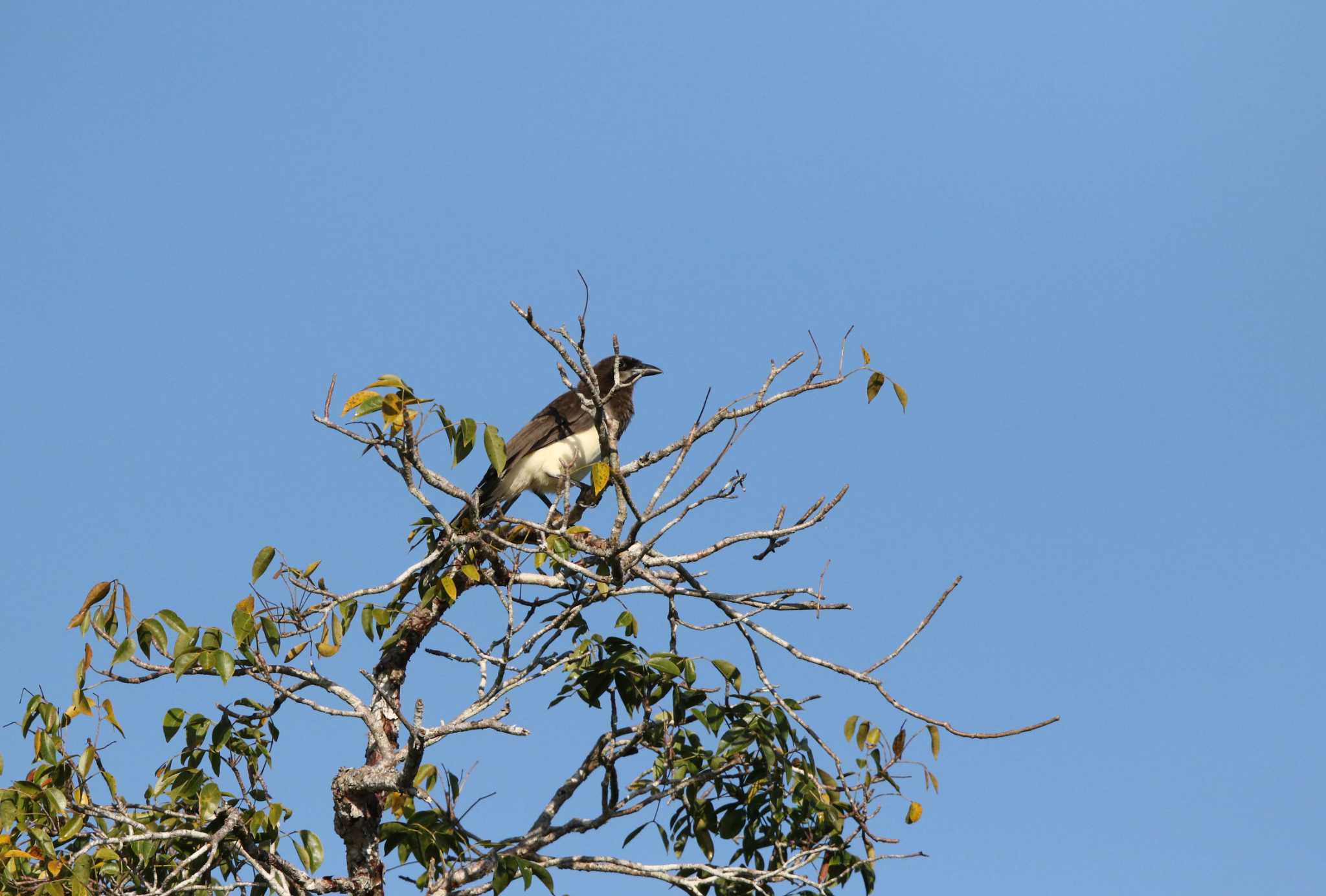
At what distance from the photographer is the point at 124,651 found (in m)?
4.89

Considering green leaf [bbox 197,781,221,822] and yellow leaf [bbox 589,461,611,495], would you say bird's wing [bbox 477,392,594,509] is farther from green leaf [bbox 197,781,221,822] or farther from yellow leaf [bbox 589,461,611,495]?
green leaf [bbox 197,781,221,822]

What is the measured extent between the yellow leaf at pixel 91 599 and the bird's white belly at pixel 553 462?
371cm

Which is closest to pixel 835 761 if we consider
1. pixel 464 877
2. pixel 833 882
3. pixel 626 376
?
pixel 833 882

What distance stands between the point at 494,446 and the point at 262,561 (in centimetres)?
110

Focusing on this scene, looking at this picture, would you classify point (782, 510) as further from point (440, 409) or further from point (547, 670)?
point (440, 409)

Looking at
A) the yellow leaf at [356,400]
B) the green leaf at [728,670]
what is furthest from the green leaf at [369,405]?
the green leaf at [728,670]

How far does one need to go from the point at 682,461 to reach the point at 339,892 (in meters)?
2.43

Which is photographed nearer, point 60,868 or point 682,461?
point 60,868

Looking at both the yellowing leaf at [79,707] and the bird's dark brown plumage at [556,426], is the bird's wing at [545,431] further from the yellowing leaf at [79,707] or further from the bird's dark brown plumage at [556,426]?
the yellowing leaf at [79,707]

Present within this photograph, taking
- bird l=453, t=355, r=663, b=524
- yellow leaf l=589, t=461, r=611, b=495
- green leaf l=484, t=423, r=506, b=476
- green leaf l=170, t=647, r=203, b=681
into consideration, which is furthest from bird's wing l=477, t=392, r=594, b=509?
green leaf l=170, t=647, r=203, b=681

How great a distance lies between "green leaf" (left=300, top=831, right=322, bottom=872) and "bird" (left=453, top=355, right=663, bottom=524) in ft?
10.7

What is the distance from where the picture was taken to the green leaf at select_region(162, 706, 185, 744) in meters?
5.36

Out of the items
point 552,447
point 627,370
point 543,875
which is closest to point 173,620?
point 543,875

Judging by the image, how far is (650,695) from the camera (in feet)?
17.6
